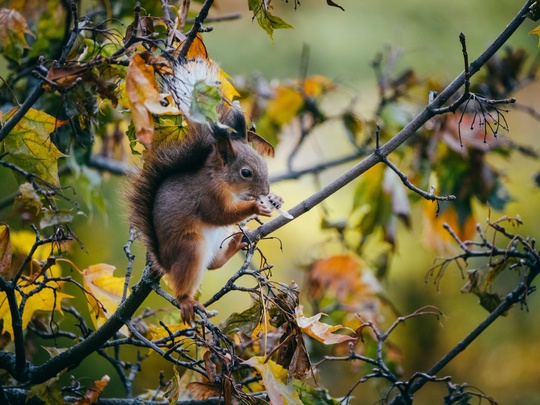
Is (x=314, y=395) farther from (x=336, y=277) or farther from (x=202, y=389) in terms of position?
(x=336, y=277)

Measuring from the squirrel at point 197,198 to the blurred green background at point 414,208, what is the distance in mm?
1038

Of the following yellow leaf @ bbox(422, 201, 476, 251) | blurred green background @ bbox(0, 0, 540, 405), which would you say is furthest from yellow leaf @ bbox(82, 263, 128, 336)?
yellow leaf @ bbox(422, 201, 476, 251)

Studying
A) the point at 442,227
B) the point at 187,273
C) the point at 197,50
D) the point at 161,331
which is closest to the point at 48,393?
the point at 161,331

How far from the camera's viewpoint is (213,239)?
1674 millimetres

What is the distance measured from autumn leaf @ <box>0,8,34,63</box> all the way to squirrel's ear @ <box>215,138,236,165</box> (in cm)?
54

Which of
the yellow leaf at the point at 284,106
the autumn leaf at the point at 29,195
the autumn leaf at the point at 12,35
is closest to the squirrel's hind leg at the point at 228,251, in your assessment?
the autumn leaf at the point at 29,195

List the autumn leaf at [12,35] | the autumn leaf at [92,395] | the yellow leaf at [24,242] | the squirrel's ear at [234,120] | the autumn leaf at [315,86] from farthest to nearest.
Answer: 1. the autumn leaf at [315,86]
2. the yellow leaf at [24,242]
3. the autumn leaf at [12,35]
4. the squirrel's ear at [234,120]
5. the autumn leaf at [92,395]

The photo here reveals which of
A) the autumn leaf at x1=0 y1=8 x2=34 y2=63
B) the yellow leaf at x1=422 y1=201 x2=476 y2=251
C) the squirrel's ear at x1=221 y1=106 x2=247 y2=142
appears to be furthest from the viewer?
the yellow leaf at x1=422 y1=201 x2=476 y2=251

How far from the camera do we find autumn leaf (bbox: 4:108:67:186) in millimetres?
1311

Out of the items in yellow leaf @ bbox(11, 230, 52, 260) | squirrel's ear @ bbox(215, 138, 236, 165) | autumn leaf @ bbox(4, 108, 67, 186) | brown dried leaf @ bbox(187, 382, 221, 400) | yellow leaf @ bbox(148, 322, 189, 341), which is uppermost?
yellow leaf @ bbox(11, 230, 52, 260)

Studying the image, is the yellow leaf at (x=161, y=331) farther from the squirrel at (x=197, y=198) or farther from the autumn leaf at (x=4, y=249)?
the autumn leaf at (x=4, y=249)

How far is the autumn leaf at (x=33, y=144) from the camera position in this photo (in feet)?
4.30

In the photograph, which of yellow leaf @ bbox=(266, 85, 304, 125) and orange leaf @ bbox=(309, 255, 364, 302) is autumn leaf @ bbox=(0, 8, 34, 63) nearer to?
yellow leaf @ bbox=(266, 85, 304, 125)

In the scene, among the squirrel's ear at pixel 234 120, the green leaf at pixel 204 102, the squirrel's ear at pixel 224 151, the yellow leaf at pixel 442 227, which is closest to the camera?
the green leaf at pixel 204 102
